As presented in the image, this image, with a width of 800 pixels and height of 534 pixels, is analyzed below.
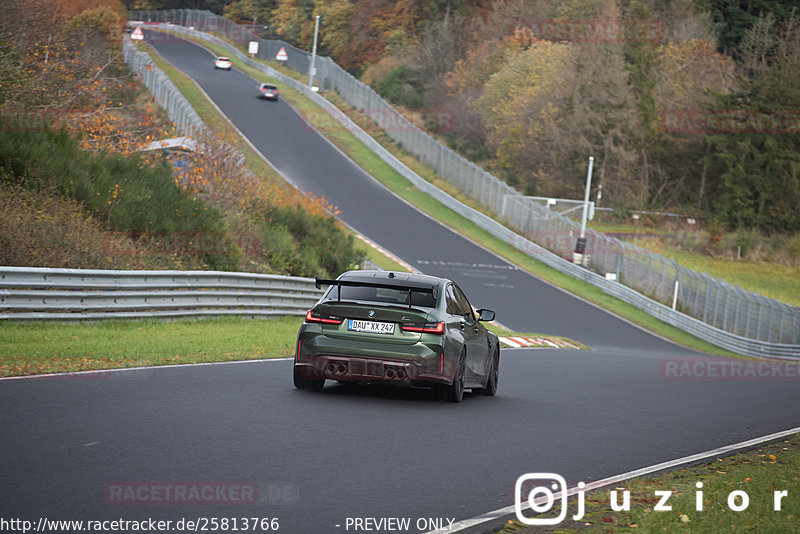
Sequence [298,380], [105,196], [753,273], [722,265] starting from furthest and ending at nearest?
[722,265] → [753,273] → [105,196] → [298,380]

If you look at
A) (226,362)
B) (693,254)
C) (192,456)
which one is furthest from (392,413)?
(693,254)

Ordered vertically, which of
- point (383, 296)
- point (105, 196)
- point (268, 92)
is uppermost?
point (383, 296)

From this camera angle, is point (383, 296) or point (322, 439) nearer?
point (322, 439)

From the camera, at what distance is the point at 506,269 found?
45.9 metres

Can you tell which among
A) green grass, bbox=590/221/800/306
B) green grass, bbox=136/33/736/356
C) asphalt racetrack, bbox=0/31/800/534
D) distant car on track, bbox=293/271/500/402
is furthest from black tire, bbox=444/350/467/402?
green grass, bbox=590/221/800/306

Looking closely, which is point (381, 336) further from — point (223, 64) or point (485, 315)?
point (223, 64)

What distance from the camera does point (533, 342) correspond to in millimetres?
28625

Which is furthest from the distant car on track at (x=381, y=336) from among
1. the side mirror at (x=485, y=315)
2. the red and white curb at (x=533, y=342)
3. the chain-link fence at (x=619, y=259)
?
the chain-link fence at (x=619, y=259)

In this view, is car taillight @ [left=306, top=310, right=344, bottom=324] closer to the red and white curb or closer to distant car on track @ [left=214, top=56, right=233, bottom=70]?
the red and white curb

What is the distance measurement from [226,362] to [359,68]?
8912 centimetres

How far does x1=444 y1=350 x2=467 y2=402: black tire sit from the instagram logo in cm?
397

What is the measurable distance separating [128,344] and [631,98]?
208ft

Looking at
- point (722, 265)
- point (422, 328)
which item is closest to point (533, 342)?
point (422, 328)

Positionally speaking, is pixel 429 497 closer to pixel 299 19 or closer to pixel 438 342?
pixel 438 342
